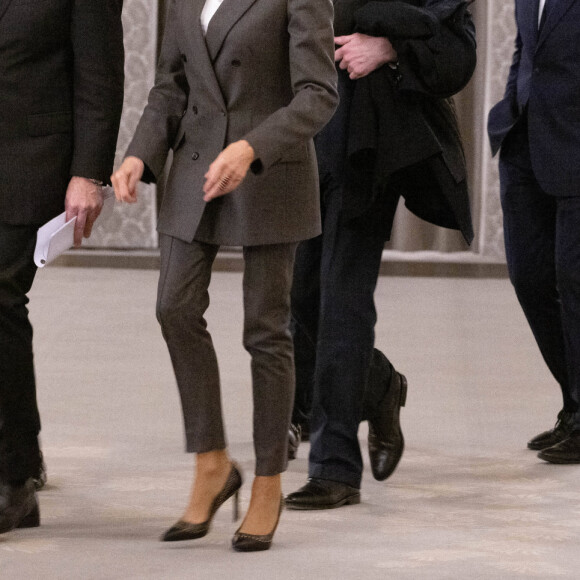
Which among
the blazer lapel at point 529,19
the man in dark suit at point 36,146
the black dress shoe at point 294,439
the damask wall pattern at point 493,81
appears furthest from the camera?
the damask wall pattern at point 493,81

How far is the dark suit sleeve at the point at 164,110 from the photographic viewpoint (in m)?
2.04

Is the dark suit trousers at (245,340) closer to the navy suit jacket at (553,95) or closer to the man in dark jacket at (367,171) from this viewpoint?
the man in dark jacket at (367,171)

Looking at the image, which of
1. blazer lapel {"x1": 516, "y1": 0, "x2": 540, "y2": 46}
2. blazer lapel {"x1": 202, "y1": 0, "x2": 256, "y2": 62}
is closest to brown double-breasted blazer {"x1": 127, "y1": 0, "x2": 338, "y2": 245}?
blazer lapel {"x1": 202, "y1": 0, "x2": 256, "y2": 62}

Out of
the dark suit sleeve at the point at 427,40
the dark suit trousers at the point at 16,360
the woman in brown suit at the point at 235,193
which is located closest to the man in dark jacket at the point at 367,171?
the dark suit sleeve at the point at 427,40

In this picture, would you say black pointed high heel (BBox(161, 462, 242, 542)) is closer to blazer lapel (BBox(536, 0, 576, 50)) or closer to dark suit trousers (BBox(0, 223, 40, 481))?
dark suit trousers (BBox(0, 223, 40, 481))

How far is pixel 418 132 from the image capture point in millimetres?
2346

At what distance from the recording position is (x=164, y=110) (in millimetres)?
2086

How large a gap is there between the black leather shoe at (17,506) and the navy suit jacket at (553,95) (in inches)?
55.2

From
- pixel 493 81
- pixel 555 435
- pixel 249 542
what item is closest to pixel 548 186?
pixel 555 435

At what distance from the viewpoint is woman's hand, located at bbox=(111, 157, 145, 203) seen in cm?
197

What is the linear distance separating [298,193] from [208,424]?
42 cm

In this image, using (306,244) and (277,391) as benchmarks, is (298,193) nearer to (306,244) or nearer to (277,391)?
(277,391)

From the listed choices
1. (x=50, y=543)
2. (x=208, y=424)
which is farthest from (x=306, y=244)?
(x=50, y=543)

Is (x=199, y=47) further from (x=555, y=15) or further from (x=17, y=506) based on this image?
(x=555, y=15)
